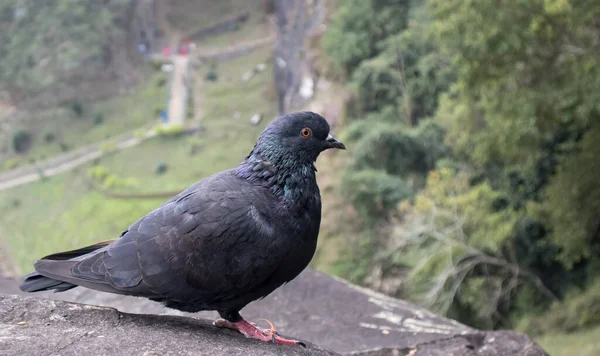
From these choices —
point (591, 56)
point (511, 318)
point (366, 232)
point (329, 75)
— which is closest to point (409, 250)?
point (366, 232)

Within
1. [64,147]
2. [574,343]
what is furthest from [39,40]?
[574,343]

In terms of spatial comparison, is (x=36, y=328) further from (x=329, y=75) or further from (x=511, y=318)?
(x=329, y=75)

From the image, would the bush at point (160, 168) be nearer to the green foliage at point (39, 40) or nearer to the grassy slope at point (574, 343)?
the green foliage at point (39, 40)

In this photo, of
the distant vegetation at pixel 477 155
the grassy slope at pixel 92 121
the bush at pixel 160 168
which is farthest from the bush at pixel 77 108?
the distant vegetation at pixel 477 155

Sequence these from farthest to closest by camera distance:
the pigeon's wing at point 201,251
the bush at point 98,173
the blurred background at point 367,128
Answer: the bush at point 98,173, the blurred background at point 367,128, the pigeon's wing at point 201,251

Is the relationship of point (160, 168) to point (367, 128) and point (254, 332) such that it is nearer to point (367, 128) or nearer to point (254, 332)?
point (367, 128)

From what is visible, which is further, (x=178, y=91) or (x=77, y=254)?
(x=178, y=91)
